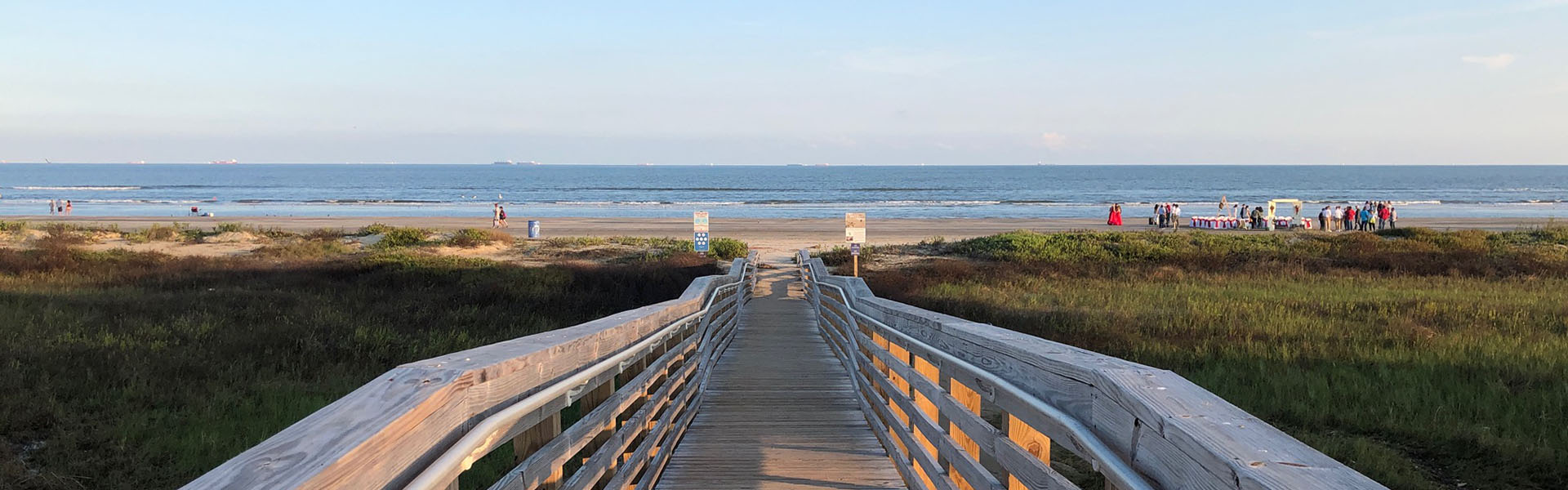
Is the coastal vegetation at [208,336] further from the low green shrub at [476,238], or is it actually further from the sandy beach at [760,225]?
the sandy beach at [760,225]

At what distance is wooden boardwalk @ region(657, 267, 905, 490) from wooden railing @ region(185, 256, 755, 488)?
30cm

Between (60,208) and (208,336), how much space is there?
6234 cm

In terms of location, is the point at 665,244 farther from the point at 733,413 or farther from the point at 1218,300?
the point at 733,413

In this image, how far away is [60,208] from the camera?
202 feet

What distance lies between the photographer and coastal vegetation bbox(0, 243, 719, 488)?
23.6 ft

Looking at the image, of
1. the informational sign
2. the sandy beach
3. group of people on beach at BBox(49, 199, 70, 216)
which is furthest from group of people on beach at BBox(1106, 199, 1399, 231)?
group of people on beach at BBox(49, 199, 70, 216)

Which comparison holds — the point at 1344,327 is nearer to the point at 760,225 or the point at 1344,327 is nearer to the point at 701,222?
the point at 701,222

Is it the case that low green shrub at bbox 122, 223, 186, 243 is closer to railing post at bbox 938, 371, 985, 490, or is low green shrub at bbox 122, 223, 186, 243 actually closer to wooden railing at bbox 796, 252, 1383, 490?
wooden railing at bbox 796, 252, 1383, 490

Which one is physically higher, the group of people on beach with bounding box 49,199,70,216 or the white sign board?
the white sign board

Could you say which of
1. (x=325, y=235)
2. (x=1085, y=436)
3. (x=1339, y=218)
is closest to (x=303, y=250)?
(x=325, y=235)

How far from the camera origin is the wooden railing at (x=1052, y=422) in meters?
1.76

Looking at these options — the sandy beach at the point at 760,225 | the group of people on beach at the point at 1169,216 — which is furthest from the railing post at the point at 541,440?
the group of people on beach at the point at 1169,216

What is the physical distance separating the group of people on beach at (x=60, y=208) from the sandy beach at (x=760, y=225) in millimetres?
1401

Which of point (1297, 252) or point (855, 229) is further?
point (1297, 252)
